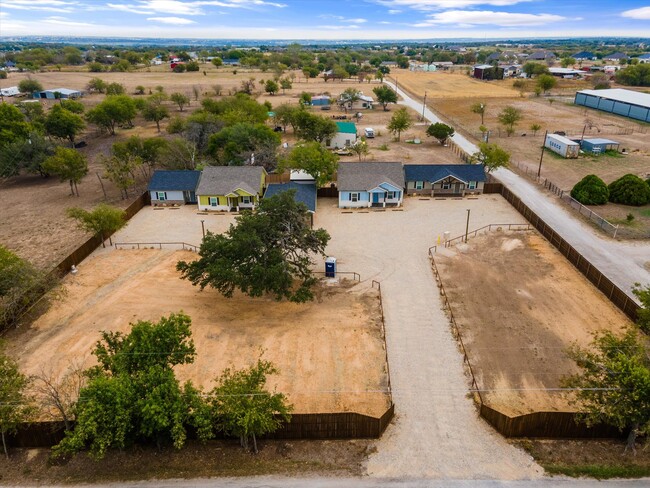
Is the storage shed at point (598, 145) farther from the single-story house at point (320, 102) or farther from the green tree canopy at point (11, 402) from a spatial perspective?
the green tree canopy at point (11, 402)

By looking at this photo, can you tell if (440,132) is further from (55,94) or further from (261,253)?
(55,94)

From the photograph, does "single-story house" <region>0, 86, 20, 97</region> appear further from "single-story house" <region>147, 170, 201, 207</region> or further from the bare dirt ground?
the bare dirt ground

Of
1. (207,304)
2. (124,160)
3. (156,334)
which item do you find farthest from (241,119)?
(156,334)

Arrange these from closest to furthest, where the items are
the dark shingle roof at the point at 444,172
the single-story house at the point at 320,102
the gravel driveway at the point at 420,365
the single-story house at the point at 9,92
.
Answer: the gravel driveway at the point at 420,365
the dark shingle roof at the point at 444,172
the single-story house at the point at 320,102
the single-story house at the point at 9,92

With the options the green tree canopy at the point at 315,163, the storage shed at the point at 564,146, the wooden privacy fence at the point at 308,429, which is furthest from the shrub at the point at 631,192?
the wooden privacy fence at the point at 308,429

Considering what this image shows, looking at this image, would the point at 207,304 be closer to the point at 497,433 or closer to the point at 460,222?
the point at 497,433

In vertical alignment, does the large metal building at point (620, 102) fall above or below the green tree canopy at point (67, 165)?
above

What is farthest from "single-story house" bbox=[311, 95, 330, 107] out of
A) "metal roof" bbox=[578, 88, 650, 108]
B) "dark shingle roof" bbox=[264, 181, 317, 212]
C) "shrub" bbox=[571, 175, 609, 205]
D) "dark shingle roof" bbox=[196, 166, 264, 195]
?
"shrub" bbox=[571, 175, 609, 205]
